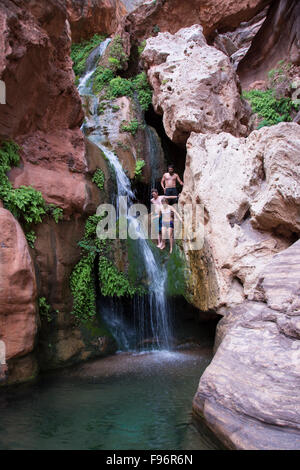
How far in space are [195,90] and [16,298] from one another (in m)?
8.01

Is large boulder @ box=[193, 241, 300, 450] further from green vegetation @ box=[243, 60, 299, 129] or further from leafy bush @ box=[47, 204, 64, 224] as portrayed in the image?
green vegetation @ box=[243, 60, 299, 129]

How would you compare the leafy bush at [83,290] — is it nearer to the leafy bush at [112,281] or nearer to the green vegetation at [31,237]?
the leafy bush at [112,281]

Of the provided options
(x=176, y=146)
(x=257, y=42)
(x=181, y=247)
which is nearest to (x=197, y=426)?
(x=181, y=247)

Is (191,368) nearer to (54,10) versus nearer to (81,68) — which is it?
(54,10)

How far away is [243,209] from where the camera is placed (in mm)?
6738

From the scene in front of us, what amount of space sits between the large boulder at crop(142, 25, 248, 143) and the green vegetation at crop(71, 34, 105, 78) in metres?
5.72

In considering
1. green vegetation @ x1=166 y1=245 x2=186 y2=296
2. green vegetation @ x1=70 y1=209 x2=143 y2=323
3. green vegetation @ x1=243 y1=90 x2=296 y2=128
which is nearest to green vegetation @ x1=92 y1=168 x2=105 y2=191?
green vegetation @ x1=70 y1=209 x2=143 y2=323

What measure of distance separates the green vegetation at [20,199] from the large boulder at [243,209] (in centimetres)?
358

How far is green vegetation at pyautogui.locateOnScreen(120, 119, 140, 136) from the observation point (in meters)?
11.2

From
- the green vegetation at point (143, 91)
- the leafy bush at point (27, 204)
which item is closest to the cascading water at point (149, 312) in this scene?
the leafy bush at point (27, 204)

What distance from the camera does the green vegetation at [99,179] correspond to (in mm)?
8172

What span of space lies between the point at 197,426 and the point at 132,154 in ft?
28.5
